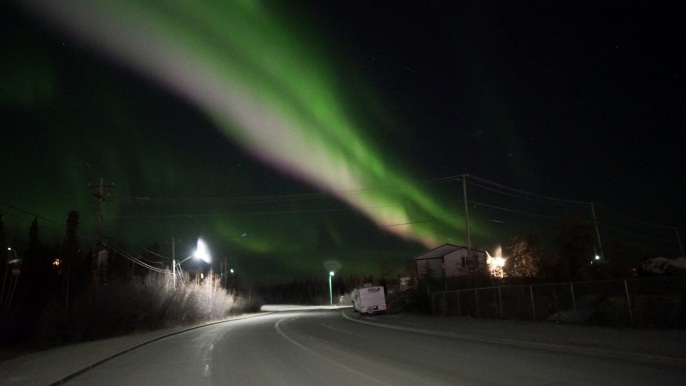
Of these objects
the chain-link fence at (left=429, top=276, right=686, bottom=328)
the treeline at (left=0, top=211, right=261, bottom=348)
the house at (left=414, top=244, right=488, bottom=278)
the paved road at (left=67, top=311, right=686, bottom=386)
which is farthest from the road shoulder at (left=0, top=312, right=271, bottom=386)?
the house at (left=414, top=244, right=488, bottom=278)

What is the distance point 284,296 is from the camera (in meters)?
179

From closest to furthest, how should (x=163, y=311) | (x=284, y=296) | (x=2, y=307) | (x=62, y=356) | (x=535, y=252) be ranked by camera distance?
(x=62, y=356) < (x=2, y=307) < (x=163, y=311) < (x=535, y=252) < (x=284, y=296)

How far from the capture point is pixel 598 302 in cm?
2158

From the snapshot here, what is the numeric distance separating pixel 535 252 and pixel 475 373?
34.9 metres

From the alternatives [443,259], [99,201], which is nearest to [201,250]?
[99,201]

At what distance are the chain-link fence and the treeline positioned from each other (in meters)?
22.1

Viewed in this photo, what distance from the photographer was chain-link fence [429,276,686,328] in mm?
18375

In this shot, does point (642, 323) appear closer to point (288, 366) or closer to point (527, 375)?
point (527, 375)

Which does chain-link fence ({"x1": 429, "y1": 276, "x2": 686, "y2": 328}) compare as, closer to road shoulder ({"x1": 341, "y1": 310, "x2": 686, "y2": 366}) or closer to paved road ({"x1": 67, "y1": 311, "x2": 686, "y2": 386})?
road shoulder ({"x1": 341, "y1": 310, "x2": 686, "y2": 366})

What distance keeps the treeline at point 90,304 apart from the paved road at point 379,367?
1223 cm

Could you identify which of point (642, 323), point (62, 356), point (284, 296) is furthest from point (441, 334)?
point (284, 296)

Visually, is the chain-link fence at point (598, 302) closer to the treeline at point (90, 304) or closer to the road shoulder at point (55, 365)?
the road shoulder at point (55, 365)

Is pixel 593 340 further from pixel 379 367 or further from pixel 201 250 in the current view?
pixel 201 250

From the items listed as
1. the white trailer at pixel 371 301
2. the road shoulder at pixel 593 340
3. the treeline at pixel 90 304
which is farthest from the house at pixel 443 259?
the road shoulder at pixel 593 340
